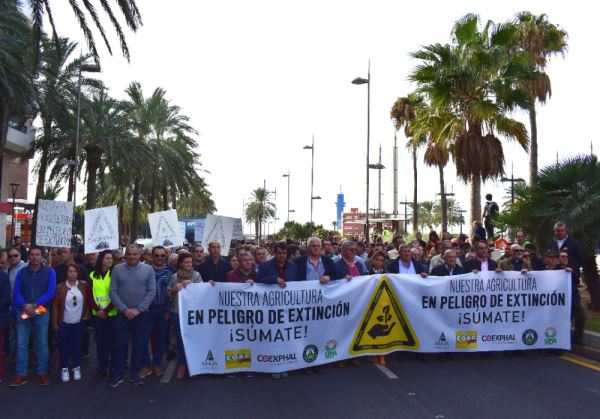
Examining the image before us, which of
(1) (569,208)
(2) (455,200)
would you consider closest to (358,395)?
(1) (569,208)

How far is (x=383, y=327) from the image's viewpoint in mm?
8609

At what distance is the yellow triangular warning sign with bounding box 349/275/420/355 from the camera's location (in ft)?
27.9

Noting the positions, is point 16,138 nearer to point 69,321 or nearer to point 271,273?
point 69,321

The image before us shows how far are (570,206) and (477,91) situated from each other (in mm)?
6718

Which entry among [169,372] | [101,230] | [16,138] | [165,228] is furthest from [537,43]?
[16,138]

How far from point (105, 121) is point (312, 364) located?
21167mm

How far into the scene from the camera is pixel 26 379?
7719 millimetres

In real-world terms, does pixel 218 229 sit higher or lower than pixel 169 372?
higher

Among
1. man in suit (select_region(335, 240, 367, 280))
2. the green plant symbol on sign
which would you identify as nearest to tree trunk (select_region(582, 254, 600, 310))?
the green plant symbol on sign

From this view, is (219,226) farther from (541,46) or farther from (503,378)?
(541,46)

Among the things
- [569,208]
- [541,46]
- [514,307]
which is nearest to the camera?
[514,307]

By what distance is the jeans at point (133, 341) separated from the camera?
24.9ft

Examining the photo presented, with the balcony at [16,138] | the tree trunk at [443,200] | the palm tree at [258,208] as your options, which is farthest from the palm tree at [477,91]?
the palm tree at [258,208]

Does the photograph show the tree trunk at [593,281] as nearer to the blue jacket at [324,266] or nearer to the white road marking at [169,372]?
the blue jacket at [324,266]
